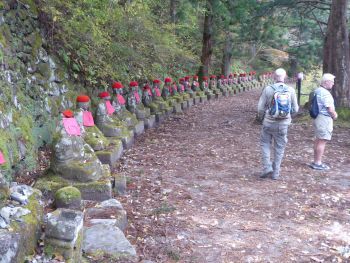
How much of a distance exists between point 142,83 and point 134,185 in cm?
650

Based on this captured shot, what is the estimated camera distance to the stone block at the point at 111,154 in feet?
20.2

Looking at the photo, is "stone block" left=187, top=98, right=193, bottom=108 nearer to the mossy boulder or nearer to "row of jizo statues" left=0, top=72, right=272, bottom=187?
"row of jizo statues" left=0, top=72, right=272, bottom=187

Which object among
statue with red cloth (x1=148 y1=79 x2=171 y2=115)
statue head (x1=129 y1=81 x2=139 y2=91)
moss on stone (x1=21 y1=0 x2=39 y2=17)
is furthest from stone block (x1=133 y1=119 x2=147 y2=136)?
moss on stone (x1=21 y1=0 x2=39 y2=17)

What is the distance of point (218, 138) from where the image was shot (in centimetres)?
916

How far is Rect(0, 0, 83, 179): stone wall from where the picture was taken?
5.18 metres

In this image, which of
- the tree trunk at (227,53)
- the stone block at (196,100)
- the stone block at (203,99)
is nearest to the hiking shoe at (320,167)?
the stone block at (196,100)

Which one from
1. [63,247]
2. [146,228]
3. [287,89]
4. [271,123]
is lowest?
[146,228]

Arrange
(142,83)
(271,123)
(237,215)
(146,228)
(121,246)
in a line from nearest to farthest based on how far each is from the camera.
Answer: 1. (121,246)
2. (146,228)
3. (237,215)
4. (271,123)
5. (142,83)

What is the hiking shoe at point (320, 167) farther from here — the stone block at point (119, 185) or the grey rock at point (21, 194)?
the grey rock at point (21, 194)

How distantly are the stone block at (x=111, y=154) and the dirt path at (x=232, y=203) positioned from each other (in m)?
0.18

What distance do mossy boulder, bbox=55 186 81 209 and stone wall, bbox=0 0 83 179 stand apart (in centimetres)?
97

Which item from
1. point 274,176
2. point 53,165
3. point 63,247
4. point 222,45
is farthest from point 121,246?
point 222,45

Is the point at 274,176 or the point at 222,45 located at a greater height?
the point at 222,45

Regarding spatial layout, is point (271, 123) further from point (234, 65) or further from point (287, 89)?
point (234, 65)
